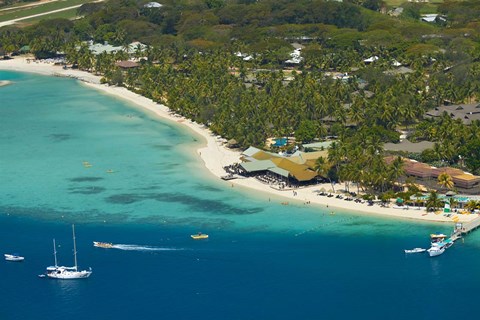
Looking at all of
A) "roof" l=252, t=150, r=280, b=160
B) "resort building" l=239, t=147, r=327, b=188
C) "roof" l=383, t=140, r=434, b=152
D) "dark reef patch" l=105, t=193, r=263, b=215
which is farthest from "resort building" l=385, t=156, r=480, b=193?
"dark reef patch" l=105, t=193, r=263, b=215

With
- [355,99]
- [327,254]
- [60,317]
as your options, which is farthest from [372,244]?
[355,99]

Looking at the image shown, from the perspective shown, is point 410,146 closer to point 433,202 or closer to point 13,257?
point 433,202

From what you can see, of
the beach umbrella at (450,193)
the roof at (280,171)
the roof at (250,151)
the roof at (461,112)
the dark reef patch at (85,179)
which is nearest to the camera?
the beach umbrella at (450,193)

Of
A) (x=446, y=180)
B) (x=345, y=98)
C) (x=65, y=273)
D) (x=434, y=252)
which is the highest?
(x=345, y=98)

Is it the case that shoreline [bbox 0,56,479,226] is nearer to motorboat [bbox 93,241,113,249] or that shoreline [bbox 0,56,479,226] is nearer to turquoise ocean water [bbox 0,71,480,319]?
turquoise ocean water [bbox 0,71,480,319]

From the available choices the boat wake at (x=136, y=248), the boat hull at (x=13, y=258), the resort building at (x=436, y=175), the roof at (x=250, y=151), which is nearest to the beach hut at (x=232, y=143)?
the roof at (x=250, y=151)

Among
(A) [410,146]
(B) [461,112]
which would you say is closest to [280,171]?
(A) [410,146]

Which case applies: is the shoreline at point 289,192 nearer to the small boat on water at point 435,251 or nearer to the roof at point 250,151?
the roof at point 250,151
